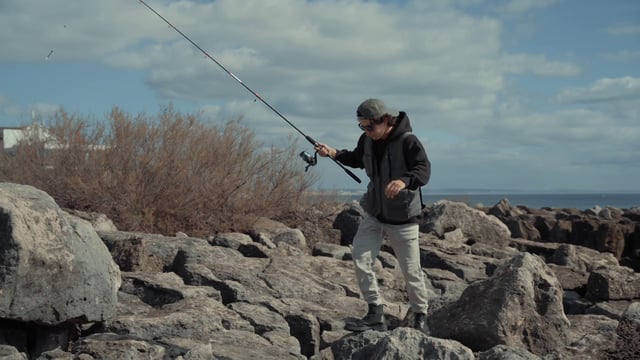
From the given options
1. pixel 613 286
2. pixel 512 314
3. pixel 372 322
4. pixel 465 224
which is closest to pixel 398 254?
pixel 372 322

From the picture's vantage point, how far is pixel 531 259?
7660 millimetres

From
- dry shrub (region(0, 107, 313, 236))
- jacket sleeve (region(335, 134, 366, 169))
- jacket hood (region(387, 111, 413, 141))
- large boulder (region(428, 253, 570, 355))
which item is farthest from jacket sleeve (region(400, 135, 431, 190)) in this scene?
dry shrub (region(0, 107, 313, 236))

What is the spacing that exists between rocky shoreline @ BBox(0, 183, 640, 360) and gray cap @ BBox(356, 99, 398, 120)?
5.50ft

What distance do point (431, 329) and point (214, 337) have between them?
1806 mm

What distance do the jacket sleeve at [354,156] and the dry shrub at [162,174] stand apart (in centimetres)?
748

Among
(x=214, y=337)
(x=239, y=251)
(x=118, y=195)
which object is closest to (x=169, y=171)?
(x=118, y=195)

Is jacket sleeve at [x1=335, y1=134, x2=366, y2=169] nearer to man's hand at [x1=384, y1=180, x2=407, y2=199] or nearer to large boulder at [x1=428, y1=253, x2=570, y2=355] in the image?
man's hand at [x1=384, y1=180, x2=407, y2=199]

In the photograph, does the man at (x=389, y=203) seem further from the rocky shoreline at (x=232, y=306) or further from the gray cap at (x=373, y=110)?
the rocky shoreline at (x=232, y=306)

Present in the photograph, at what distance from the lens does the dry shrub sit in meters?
15.5

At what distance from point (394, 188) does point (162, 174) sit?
9.57m

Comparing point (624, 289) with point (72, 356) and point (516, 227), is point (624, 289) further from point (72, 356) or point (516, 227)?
point (516, 227)

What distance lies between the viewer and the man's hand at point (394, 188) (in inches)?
274

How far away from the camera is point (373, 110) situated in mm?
7277

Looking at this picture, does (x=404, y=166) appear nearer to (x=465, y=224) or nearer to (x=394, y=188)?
(x=394, y=188)
